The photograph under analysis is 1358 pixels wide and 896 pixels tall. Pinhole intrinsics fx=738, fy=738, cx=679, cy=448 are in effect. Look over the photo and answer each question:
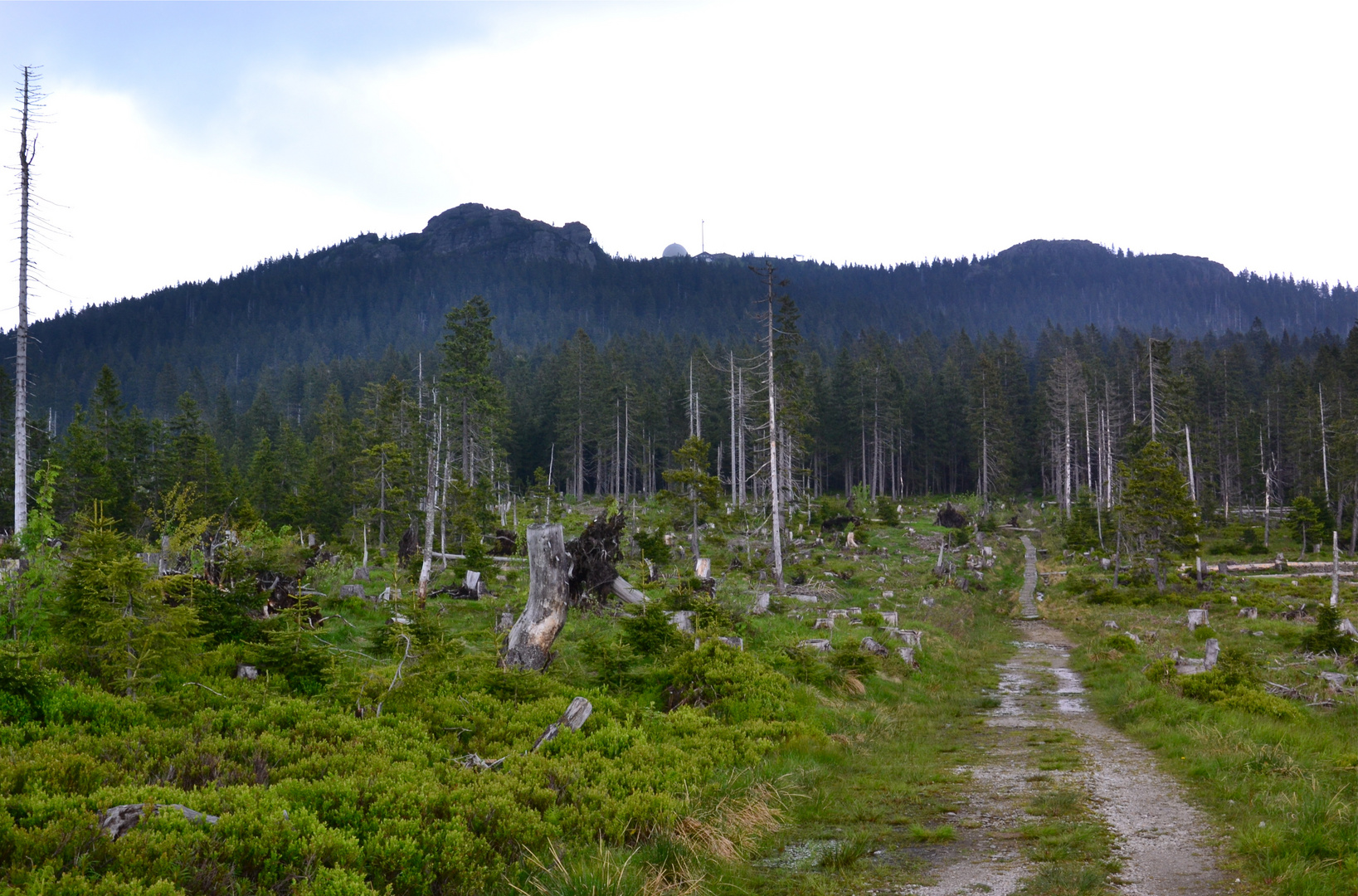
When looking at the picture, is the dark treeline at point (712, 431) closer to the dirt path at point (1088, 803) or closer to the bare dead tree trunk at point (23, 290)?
the bare dead tree trunk at point (23, 290)

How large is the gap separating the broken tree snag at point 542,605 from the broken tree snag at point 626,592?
2.28 m

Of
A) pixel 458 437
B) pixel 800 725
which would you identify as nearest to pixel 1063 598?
pixel 800 725

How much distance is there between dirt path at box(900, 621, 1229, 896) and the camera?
6695 millimetres

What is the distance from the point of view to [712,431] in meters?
83.0

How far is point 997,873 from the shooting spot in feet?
22.6

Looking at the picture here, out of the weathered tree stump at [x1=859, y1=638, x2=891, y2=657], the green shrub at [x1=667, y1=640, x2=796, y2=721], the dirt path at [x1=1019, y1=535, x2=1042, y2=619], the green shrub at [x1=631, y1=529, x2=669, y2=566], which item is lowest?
the dirt path at [x1=1019, y1=535, x2=1042, y2=619]

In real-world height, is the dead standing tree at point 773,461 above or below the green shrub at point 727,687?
above

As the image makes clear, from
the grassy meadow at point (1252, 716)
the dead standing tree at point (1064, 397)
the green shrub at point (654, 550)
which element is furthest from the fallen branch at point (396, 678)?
the dead standing tree at point (1064, 397)

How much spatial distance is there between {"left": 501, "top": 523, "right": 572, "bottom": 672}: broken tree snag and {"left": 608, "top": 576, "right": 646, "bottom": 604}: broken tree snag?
7.49 feet

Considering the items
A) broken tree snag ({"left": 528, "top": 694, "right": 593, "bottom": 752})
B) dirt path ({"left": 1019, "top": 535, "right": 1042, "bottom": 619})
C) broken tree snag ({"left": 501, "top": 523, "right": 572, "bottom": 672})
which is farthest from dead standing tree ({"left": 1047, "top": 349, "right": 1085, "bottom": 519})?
broken tree snag ({"left": 528, "top": 694, "right": 593, "bottom": 752})

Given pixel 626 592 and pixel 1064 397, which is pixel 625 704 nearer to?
pixel 626 592

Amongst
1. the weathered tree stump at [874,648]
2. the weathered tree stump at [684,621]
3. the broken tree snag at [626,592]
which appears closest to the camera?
the broken tree snag at [626,592]

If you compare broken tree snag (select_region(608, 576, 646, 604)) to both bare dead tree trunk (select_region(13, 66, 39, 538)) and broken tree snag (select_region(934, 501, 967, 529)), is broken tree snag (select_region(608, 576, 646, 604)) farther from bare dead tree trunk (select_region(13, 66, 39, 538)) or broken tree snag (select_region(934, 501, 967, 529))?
broken tree snag (select_region(934, 501, 967, 529))

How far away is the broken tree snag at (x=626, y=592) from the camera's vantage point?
52.8 ft
